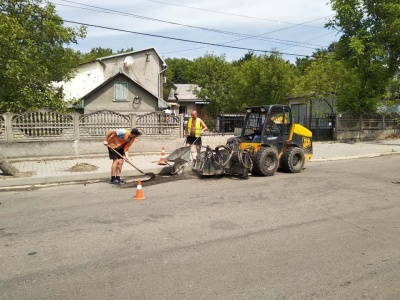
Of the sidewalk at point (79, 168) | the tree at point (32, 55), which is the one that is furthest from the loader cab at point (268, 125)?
the tree at point (32, 55)

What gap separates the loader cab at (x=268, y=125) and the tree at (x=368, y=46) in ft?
35.4

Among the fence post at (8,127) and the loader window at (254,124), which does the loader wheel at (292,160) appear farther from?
the fence post at (8,127)

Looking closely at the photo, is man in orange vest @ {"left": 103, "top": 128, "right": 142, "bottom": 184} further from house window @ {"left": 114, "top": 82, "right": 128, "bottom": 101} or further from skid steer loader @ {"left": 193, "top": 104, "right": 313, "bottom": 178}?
house window @ {"left": 114, "top": 82, "right": 128, "bottom": 101}

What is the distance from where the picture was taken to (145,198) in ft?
24.2

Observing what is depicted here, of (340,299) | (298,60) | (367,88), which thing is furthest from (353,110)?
(298,60)

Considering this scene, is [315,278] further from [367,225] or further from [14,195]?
[14,195]

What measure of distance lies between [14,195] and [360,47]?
17587 millimetres

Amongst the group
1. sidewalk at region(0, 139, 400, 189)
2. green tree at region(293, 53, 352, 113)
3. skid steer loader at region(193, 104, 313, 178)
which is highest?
green tree at region(293, 53, 352, 113)

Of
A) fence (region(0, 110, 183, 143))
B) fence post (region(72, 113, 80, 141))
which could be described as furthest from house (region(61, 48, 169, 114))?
fence post (region(72, 113, 80, 141))

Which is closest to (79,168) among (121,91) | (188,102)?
(121,91)

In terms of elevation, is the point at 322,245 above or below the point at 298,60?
below

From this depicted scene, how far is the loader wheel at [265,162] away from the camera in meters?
9.59

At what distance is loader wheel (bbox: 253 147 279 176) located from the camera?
31.5 ft

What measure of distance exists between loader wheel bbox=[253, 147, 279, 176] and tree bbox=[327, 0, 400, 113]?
11.9m
